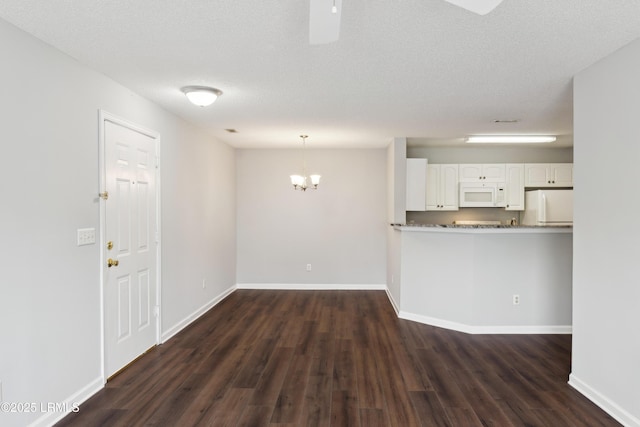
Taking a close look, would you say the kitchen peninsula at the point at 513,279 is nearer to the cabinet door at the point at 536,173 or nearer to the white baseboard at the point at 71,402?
the cabinet door at the point at 536,173

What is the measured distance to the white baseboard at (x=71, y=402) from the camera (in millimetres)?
2359

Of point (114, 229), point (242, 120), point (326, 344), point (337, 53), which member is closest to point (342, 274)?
point (326, 344)

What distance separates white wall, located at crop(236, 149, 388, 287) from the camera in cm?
662

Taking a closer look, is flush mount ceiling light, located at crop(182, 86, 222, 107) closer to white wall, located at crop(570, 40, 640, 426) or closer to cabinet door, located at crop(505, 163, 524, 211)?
white wall, located at crop(570, 40, 640, 426)

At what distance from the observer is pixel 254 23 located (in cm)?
218

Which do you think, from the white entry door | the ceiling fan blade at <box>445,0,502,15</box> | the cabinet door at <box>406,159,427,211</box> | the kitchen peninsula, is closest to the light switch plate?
the white entry door

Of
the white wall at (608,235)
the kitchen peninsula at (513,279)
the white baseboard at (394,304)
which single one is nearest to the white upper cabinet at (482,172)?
the kitchen peninsula at (513,279)

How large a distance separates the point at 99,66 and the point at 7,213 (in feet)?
4.28

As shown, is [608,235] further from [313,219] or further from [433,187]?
[313,219]

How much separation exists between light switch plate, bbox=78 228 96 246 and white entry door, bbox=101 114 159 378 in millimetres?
145

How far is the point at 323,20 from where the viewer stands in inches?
66.2

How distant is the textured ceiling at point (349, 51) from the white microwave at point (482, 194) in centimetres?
209

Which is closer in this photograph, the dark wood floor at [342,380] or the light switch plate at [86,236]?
the dark wood floor at [342,380]

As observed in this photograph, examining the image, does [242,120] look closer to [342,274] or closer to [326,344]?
[326,344]
